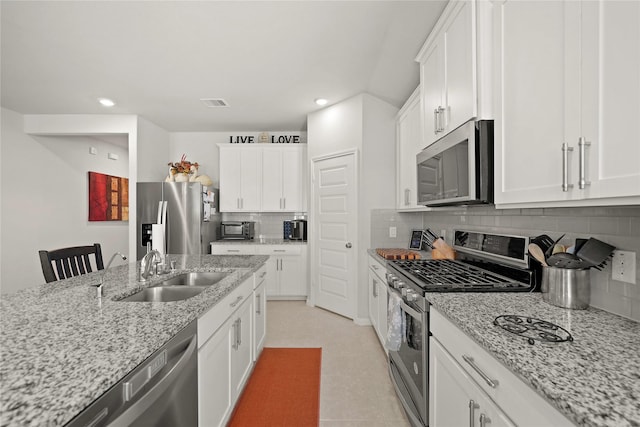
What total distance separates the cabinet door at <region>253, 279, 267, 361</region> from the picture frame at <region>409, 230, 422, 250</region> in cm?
169

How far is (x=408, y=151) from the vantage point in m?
3.17

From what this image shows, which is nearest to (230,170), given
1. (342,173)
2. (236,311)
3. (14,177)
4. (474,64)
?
(342,173)

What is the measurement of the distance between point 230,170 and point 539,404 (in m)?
4.73

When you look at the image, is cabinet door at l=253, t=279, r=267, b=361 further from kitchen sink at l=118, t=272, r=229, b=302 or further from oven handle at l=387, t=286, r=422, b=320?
oven handle at l=387, t=286, r=422, b=320

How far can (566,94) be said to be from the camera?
3.39 ft

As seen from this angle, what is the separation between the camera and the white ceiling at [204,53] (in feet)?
7.25

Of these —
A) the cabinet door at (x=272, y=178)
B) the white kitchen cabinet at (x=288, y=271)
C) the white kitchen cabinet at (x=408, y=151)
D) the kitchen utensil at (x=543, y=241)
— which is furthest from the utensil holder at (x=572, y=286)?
the cabinet door at (x=272, y=178)

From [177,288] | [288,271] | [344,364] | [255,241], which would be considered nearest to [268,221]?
[255,241]

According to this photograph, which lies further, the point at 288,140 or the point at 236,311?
the point at 288,140

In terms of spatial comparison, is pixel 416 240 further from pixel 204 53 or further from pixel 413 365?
pixel 204 53

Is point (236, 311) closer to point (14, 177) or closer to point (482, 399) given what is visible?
point (482, 399)

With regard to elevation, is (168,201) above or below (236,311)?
above

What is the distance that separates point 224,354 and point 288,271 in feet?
9.61

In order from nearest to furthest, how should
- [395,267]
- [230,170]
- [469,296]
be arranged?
[469,296] < [395,267] < [230,170]
